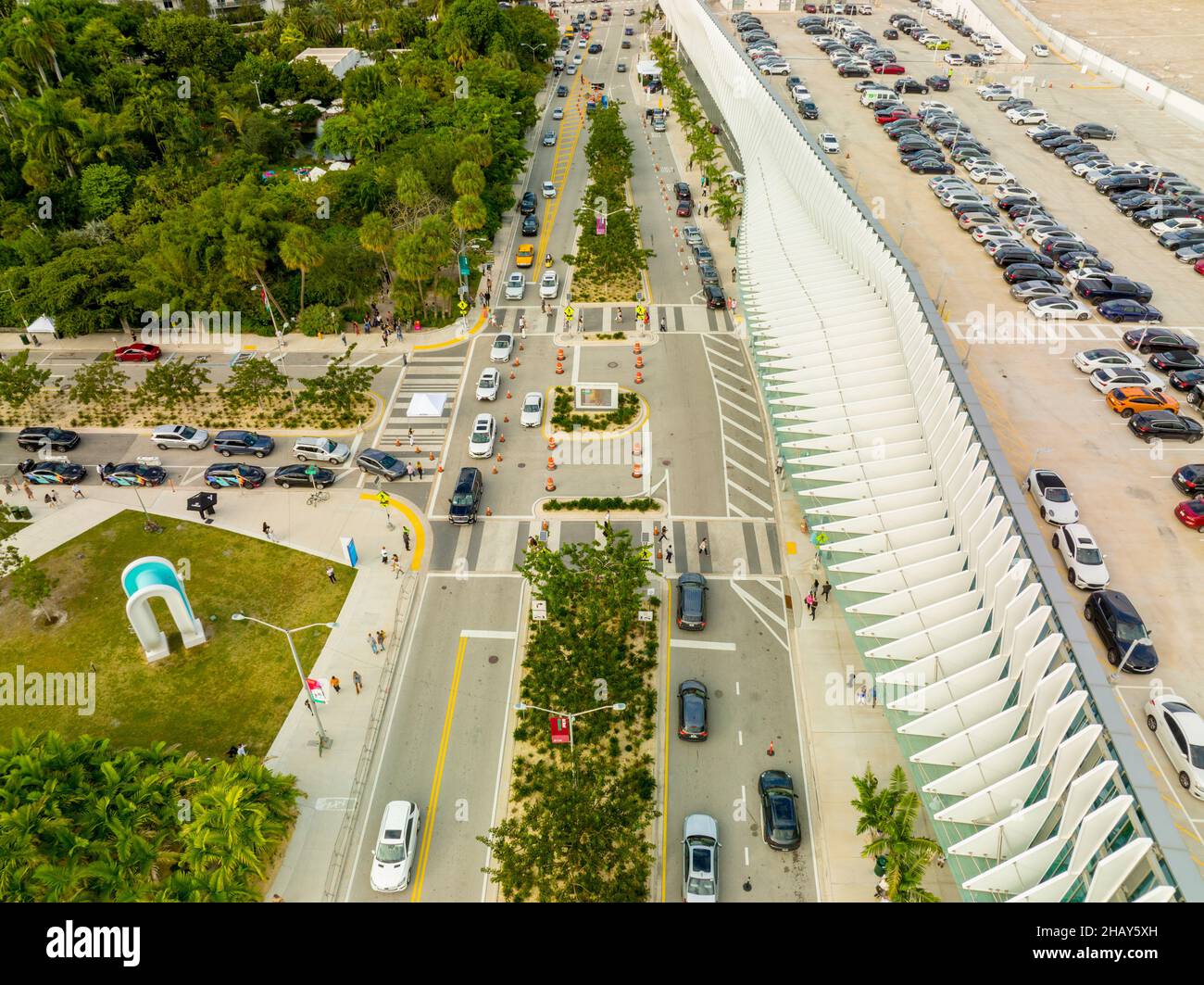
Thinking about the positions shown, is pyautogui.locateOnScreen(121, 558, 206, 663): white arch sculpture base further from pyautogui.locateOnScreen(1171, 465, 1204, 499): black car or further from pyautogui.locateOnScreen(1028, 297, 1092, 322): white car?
pyautogui.locateOnScreen(1028, 297, 1092, 322): white car

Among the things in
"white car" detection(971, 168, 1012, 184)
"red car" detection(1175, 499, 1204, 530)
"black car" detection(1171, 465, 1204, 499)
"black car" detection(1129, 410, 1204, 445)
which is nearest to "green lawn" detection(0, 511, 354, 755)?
"red car" detection(1175, 499, 1204, 530)

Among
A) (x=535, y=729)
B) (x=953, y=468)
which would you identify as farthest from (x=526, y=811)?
(x=953, y=468)

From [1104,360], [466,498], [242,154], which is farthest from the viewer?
[242,154]

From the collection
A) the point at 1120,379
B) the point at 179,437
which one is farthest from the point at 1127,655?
the point at 179,437

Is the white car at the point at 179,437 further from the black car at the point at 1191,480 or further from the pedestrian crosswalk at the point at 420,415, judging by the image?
the black car at the point at 1191,480

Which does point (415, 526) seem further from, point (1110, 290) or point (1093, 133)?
point (1093, 133)
